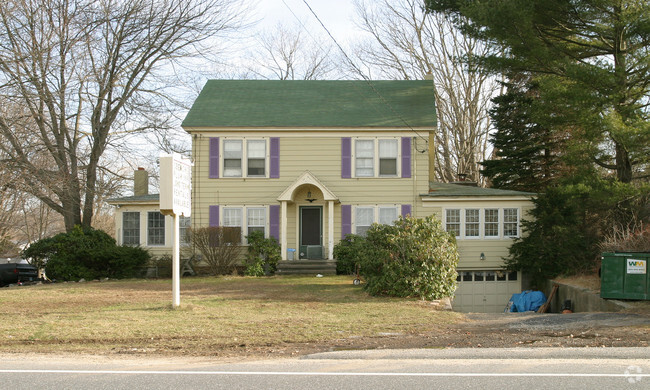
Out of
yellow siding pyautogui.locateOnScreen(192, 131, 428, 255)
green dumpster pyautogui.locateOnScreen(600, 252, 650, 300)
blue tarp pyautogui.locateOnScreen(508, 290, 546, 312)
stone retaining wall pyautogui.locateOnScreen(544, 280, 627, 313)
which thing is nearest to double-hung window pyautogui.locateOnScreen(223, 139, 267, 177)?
yellow siding pyautogui.locateOnScreen(192, 131, 428, 255)

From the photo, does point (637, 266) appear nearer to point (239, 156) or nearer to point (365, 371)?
point (365, 371)

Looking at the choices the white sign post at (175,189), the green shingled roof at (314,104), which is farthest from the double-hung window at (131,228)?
the white sign post at (175,189)

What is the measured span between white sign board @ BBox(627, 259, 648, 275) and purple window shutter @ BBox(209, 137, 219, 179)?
14757 mm

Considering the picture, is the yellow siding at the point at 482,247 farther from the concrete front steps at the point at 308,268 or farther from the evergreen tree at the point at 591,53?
the concrete front steps at the point at 308,268

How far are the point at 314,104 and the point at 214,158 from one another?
14.8 ft

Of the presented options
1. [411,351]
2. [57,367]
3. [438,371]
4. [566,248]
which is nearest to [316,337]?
[411,351]

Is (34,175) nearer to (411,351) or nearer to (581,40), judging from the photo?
(411,351)

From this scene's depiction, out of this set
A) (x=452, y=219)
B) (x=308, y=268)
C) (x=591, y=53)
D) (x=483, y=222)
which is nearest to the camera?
→ (x=591, y=53)

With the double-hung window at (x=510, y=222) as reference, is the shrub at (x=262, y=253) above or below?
below

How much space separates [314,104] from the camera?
82.2 ft

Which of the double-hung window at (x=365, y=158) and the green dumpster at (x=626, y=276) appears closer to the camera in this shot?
the green dumpster at (x=626, y=276)

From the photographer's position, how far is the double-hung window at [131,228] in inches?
Answer: 967

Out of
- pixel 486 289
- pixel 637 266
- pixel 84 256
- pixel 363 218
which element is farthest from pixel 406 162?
pixel 84 256

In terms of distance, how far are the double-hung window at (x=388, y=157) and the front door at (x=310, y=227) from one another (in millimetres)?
2829
